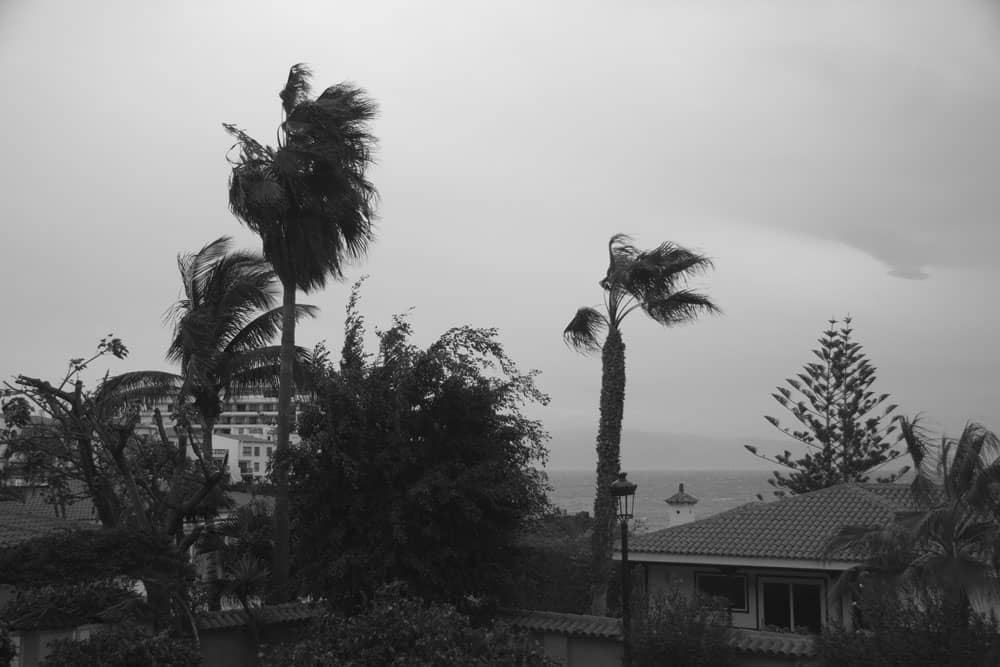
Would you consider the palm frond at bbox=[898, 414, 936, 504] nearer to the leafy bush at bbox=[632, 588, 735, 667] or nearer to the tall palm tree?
the leafy bush at bbox=[632, 588, 735, 667]

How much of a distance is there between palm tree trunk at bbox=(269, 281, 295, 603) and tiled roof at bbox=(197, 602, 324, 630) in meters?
1.00

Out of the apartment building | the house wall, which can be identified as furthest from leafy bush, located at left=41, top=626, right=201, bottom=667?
the apartment building

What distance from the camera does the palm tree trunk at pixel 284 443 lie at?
18109 mm

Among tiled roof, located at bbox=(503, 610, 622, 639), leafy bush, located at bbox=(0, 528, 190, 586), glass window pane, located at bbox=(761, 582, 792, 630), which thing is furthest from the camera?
glass window pane, located at bbox=(761, 582, 792, 630)

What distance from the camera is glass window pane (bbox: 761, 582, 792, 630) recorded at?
67.2ft

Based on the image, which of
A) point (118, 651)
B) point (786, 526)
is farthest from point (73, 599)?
point (786, 526)

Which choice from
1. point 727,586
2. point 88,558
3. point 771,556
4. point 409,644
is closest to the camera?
point 409,644

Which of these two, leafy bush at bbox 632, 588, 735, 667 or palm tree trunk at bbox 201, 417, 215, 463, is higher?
palm tree trunk at bbox 201, 417, 215, 463

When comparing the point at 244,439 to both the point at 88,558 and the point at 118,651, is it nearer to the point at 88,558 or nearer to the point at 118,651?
the point at 88,558

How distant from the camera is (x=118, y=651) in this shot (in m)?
10.2

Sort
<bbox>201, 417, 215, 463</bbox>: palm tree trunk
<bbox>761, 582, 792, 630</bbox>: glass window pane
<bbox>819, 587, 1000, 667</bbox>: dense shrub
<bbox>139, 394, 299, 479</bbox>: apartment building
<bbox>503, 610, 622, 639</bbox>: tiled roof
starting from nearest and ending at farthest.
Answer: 1. <bbox>819, 587, 1000, 667</bbox>: dense shrub
2. <bbox>503, 610, 622, 639</bbox>: tiled roof
3. <bbox>201, 417, 215, 463</bbox>: palm tree trunk
4. <bbox>761, 582, 792, 630</bbox>: glass window pane
5. <bbox>139, 394, 299, 479</bbox>: apartment building

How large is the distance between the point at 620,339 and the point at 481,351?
572 cm

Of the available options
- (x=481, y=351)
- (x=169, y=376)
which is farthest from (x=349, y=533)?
(x=169, y=376)

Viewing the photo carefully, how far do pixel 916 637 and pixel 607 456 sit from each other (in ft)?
31.1
